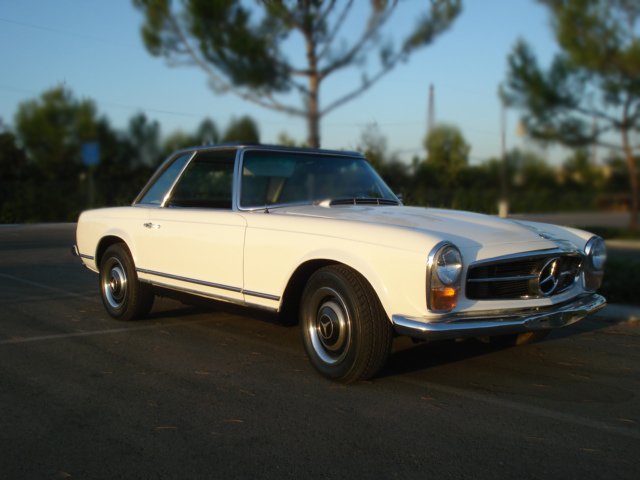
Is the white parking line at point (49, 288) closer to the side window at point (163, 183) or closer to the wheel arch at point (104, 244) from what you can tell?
the wheel arch at point (104, 244)

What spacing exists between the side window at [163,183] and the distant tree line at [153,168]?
13.9 m

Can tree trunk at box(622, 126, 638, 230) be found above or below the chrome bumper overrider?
above

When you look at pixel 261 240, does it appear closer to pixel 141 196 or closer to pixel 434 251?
pixel 434 251

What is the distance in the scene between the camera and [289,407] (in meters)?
3.92

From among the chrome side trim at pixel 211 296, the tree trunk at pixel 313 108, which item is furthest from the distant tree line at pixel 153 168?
the chrome side trim at pixel 211 296

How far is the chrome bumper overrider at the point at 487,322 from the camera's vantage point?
3922 millimetres

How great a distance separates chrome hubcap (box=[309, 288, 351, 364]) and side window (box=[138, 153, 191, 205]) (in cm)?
227

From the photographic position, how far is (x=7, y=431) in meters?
3.51

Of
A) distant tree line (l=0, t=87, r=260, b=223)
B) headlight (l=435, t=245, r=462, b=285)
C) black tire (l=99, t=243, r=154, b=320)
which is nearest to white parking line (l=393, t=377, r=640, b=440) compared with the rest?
headlight (l=435, t=245, r=462, b=285)

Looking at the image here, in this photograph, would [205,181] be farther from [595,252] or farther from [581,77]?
[581,77]

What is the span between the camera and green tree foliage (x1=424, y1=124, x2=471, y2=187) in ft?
129

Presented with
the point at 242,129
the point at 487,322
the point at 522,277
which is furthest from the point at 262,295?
the point at 242,129

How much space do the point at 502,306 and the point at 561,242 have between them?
78 centimetres

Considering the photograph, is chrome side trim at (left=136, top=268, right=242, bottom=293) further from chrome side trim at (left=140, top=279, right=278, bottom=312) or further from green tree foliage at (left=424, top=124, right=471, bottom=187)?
green tree foliage at (left=424, top=124, right=471, bottom=187)
